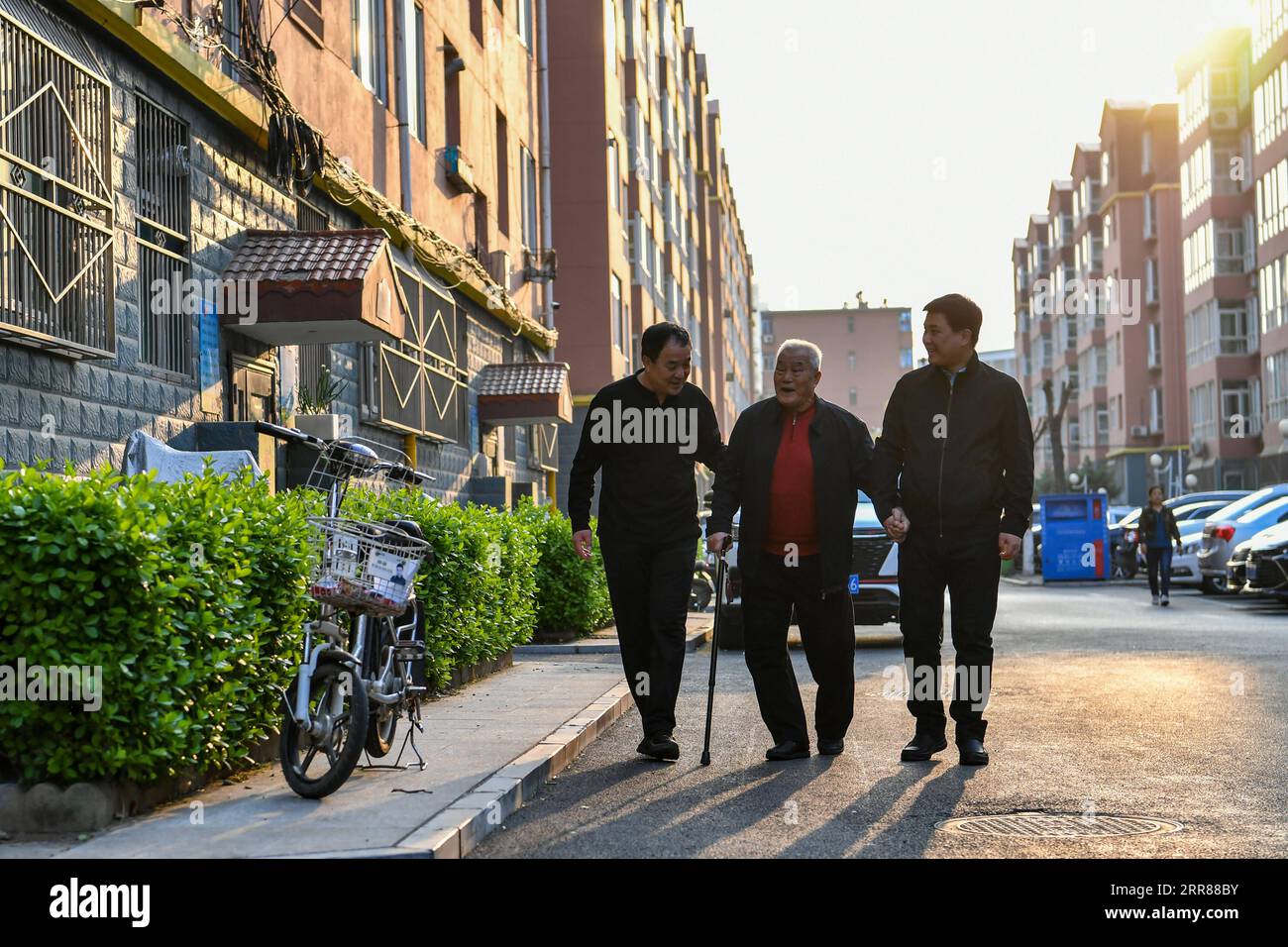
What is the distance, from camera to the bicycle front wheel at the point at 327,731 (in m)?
5.99

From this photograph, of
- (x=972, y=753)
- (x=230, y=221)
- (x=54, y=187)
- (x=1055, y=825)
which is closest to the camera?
(x=1055, y=825)

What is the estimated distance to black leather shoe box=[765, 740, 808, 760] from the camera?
7.65 m

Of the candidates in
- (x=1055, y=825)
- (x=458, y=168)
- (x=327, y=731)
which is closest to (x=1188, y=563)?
(x=458, y=168)

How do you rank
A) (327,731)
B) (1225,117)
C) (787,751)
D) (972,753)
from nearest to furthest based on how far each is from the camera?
1. (327,731)
2. (972,753)
3. (787,751)
4. (1225,117)

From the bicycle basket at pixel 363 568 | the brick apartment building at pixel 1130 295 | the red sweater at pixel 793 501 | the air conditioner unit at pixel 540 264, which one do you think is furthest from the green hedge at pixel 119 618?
the brick apartment building at pixel 1130 295

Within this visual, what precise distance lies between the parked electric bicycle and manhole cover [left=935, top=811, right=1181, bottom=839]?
228cm

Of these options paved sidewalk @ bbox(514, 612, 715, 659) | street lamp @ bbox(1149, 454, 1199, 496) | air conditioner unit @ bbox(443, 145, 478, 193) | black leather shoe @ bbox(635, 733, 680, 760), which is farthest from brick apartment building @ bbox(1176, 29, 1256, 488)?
black leather shoe @ bbox(635, 733, 680, 760)

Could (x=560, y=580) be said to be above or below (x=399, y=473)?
below

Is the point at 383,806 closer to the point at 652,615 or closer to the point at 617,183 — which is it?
the point at 652,615

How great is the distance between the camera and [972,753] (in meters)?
7.34

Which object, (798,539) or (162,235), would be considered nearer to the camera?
(798,539)

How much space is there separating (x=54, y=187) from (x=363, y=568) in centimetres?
410

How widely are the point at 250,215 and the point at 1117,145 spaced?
213 feet

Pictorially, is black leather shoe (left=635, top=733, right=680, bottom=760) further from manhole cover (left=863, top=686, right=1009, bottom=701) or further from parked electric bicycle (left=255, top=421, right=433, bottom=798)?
manhole cover (left=863, top=686, right=1009, bottom=701)
